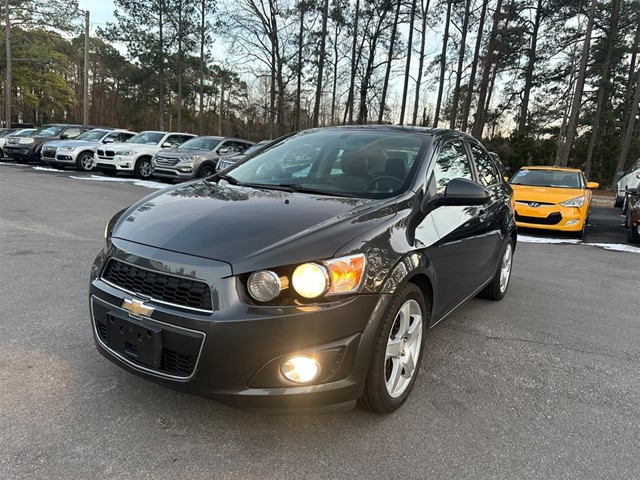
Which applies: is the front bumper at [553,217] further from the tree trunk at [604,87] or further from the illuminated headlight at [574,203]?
the tree trunk at [604,87]

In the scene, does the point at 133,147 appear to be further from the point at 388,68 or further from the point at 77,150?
the point at 388,68

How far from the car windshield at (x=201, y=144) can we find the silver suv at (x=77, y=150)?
369cm

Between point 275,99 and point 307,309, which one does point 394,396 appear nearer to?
point 307,309

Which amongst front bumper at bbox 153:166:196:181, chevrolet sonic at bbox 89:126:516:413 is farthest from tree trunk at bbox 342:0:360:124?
chevrolet sonic at bbox 89:126:516:413

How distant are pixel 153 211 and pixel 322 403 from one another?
1.47 metres

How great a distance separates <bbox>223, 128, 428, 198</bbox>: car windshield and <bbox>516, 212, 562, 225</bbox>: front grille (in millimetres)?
6436

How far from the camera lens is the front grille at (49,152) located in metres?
17.5

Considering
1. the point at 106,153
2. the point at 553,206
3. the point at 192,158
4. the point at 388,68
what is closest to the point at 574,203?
the point at 553,206

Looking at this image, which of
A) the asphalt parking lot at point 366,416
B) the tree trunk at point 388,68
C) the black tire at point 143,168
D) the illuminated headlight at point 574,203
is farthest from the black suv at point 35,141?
the tree trunk at point 388,68

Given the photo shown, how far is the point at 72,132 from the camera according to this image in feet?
65.6

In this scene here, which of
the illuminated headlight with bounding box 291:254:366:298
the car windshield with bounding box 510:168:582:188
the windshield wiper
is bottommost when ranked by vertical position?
the illuminated headlight with bounding box 291:254:366:298

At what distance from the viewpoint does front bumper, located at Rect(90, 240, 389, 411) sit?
2.07 metres

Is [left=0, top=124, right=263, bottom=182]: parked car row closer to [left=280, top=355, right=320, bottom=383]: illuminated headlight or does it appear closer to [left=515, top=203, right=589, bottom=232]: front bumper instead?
[left=515, top=203, right=589, bottom=232]: front bumper

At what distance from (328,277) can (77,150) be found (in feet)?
57.7
